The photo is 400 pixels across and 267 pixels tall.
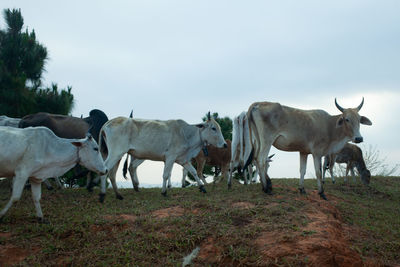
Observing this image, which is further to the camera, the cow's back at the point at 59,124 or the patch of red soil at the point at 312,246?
the cow's back at the point at 59,124

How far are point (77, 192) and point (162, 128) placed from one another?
2.83 meters

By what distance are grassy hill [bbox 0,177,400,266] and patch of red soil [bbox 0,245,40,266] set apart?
0.01m

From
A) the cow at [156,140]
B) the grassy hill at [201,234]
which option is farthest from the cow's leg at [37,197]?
the cow at [156,140]

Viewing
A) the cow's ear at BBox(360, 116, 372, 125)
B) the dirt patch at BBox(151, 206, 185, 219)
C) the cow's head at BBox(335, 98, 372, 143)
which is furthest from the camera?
the cow's ear at BBox(360, 116, 372, 125)

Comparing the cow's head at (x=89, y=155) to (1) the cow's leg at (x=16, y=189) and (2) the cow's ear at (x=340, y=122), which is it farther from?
(2) the cow's ear at (x=340, y=122)

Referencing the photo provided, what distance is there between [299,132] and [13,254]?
6684mm

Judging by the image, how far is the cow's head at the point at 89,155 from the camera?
8062 mm

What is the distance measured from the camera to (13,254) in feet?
19.9

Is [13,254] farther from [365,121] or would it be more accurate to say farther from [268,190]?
[365,121]

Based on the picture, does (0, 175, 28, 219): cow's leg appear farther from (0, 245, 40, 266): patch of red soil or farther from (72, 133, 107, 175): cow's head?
(72, 133, 107, 175): cow's head

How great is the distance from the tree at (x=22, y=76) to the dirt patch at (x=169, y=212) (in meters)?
8.93

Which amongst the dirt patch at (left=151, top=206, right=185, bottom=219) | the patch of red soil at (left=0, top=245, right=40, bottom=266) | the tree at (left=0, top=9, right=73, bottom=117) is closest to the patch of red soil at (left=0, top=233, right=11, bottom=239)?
the patch of red soil at (left=0, top=245, right=40, bottom=266)

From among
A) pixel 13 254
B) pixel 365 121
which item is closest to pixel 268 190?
pixel 365 121

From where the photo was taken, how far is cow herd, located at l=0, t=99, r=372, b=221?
745 centimetres
